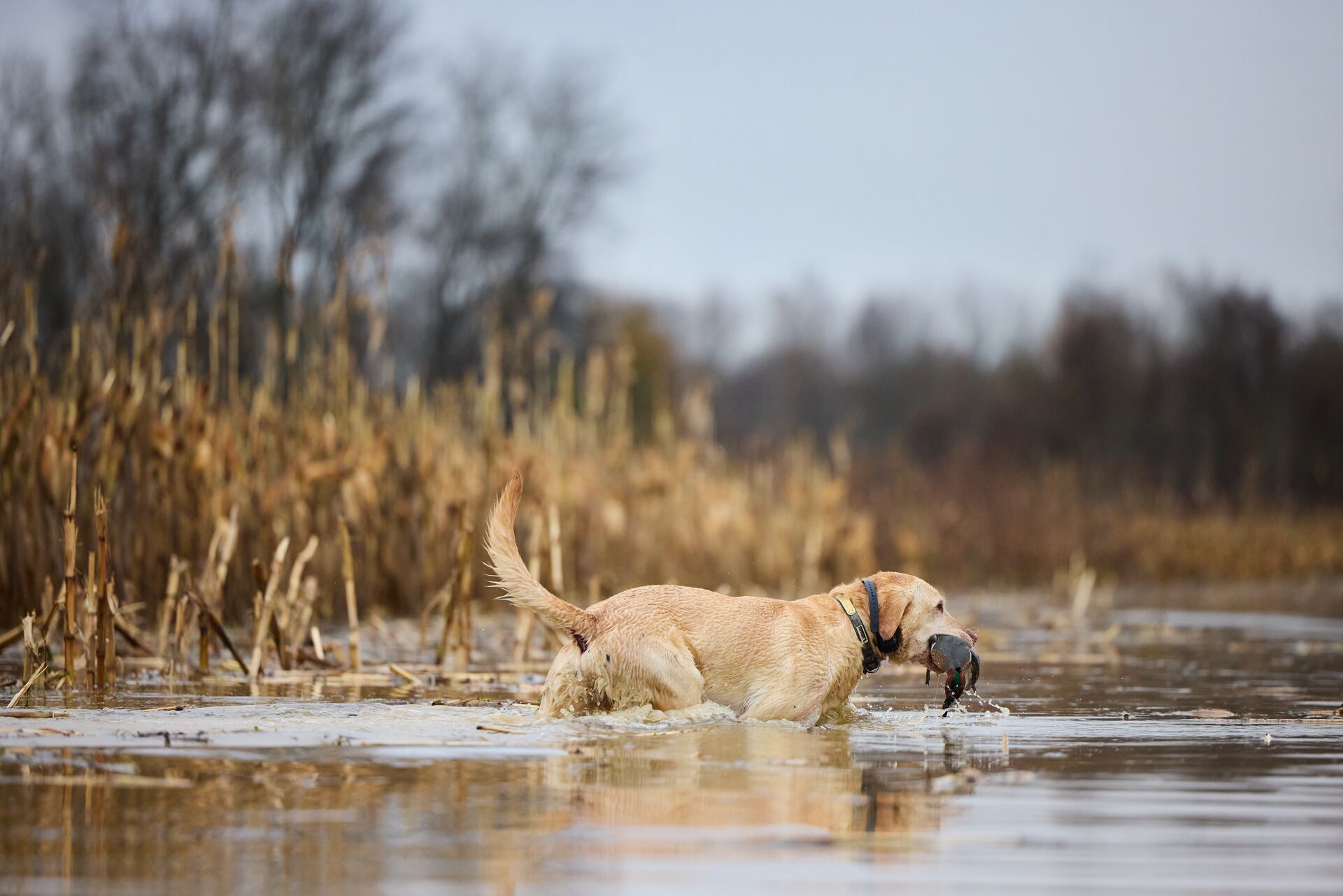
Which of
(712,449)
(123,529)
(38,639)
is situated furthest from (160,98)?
(38,639)

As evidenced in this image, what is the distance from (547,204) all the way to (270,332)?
30429 mm

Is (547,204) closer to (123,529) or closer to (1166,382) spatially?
(1166,382)

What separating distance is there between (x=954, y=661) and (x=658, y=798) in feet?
8.79

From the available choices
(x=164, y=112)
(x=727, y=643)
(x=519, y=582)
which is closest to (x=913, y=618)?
(x=727, y=643)

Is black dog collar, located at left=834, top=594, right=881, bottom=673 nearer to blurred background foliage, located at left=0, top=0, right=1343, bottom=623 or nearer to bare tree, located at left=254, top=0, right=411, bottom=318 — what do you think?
blurred background foliage, located at left=0, top=0, right=1343, bottom=623

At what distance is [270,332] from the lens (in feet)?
38.7

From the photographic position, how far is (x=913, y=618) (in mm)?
7121

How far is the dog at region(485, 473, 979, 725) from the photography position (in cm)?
645

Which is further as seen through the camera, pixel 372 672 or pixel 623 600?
pixel 372 672

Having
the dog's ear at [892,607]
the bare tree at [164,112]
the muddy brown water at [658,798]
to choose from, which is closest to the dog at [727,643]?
the dog's ear at [892,607]

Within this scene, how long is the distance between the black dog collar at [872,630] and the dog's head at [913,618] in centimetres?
2

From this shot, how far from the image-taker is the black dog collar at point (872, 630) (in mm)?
7023

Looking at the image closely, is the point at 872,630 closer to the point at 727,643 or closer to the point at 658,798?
the point at 727,643

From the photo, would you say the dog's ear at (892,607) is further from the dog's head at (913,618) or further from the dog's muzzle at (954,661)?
the dog's muzzle at (954,661)
